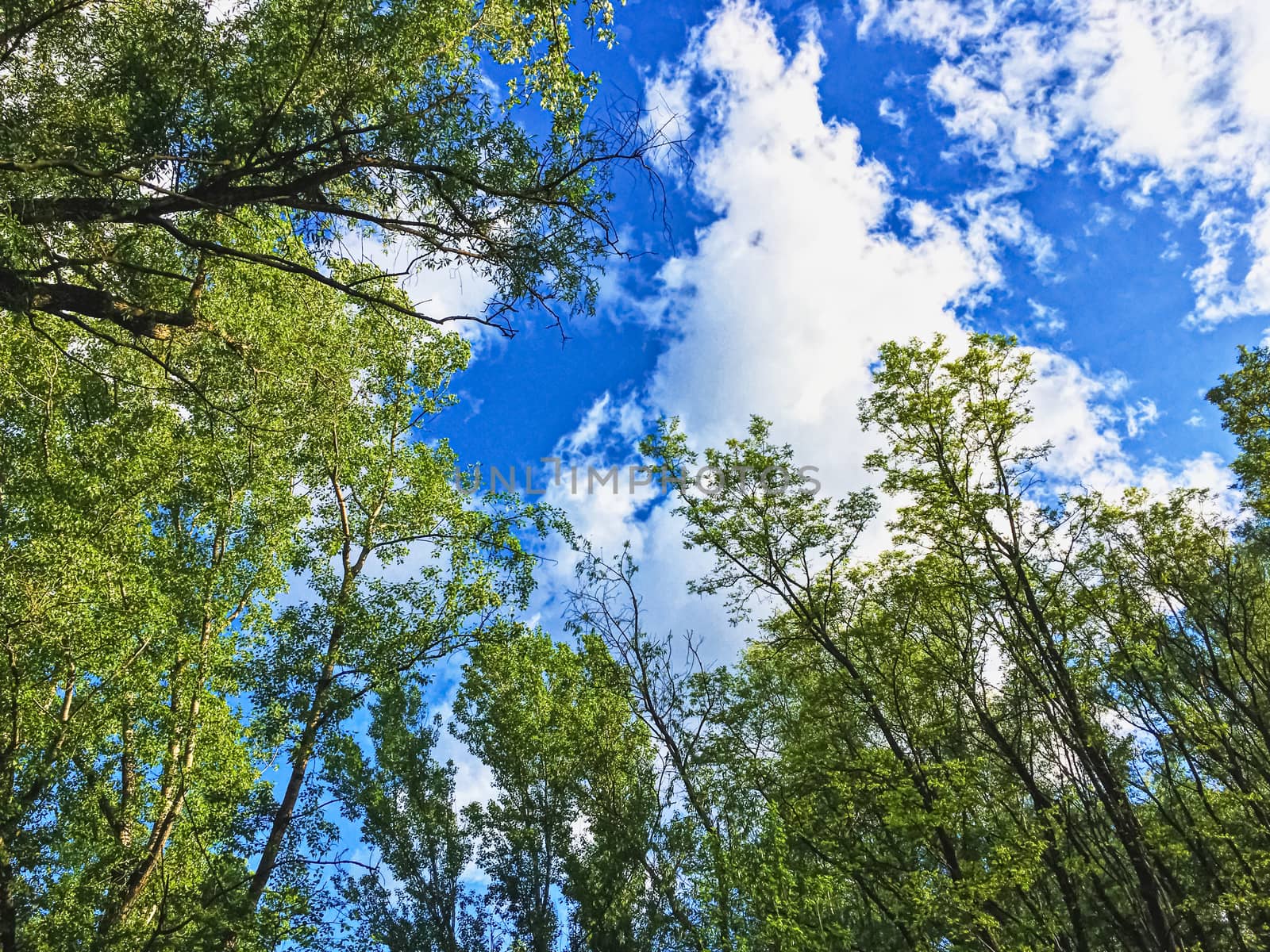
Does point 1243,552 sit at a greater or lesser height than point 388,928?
greater

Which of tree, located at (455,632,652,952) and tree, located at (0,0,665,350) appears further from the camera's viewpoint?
tree, located at (455,632,652,952)

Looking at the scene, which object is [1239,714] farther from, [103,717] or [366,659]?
[103,717]

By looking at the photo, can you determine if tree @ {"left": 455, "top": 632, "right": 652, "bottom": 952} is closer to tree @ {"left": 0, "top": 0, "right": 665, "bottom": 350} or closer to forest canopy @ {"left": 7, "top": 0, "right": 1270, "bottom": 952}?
forest canopy @ {"left": 7, "top": 0, "right": 1270, "bottom": 952}

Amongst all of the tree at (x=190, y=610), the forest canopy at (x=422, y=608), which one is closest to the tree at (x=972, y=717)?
the forest canopy at (x=422, y=608)

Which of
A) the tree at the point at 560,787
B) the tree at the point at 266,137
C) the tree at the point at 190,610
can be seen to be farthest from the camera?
the tree at the point at 560,787

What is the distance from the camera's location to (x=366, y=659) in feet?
33.2

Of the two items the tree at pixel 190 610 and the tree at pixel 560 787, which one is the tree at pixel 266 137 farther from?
the tree at pixel 560 787

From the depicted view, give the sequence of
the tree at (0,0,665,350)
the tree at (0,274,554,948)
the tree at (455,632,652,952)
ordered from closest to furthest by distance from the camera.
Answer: the tree at (0,0,665,350) → the tree at (0,274,554,948) → the tree at (455,632,652,952)

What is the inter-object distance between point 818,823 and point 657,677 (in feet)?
13.2

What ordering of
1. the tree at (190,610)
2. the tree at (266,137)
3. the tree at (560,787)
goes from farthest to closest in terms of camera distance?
the tree at (560,787)
the tree at (190,610)
the tree at (266,137)

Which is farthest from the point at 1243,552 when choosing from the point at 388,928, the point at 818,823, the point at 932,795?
the point at 388,928

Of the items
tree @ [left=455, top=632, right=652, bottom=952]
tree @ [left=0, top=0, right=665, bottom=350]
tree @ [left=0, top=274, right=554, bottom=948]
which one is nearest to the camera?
tree @ [left=0, top=0, right=665, bottom=350]

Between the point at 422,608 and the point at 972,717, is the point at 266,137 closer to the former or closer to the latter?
the point at 422,608

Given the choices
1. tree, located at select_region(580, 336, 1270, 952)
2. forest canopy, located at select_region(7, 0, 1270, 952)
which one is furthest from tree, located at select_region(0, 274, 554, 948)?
tree, located at select_region(580, 336, 1270, 952)
